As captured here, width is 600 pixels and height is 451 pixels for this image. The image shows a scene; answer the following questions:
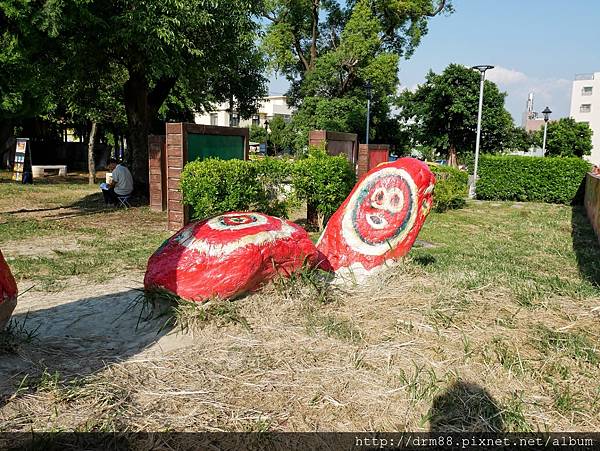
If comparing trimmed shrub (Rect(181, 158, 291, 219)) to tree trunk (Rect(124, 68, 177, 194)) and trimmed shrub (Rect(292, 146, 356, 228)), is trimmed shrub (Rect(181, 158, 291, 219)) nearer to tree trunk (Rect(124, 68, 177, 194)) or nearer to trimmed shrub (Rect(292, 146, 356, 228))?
trimmed shrub (Rect(292, 146, 356, 228))

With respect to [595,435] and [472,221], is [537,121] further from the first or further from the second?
[595,435]

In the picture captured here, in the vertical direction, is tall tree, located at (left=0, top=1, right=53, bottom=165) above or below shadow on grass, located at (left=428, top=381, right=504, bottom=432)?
above

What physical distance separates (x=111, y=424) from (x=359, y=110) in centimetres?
2784

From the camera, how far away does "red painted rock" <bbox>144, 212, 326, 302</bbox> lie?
429 cm

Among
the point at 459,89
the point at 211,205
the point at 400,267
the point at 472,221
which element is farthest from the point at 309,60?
the point at 400,267

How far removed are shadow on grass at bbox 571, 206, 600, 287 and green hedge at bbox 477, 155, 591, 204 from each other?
3.99 metres

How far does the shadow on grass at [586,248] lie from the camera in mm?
7313

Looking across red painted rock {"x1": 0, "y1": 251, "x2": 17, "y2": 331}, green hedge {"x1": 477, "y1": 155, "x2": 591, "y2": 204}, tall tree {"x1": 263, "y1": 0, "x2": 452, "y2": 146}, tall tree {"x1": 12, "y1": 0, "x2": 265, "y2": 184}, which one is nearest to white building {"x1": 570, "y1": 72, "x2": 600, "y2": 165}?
tall tree {"x1": 263, "y1": 0, "x2": 452, "y2": 146}

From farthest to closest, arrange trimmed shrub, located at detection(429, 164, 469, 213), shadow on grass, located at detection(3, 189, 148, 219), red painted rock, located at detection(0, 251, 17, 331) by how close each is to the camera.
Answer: trimmed shrub, located at detection(429, 164, 469, 213), shadow on grass, located at detection(3, 189, 148, 219), red painted rock, located at detection(0, 251, 17, 331)

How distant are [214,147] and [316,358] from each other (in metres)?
7.55

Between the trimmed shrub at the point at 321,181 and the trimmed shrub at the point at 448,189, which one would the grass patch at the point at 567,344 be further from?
the trimmed shrub at the point at 448,189

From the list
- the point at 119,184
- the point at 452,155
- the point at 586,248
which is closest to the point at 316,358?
the point at 586,248

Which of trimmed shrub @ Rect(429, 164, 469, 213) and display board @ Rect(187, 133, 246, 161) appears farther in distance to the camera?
trimmed shrub @ Rect(429, 164, 469, 213)

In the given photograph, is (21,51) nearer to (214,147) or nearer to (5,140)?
(214,147)
